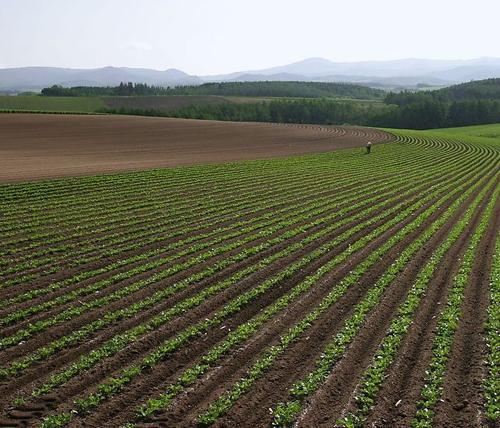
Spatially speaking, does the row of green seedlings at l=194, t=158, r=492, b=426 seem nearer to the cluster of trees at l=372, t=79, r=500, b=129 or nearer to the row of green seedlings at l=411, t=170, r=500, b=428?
the row of green seedlings at l=411, t=170, r=500, b=428

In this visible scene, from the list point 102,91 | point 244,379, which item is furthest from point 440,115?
point 102,91

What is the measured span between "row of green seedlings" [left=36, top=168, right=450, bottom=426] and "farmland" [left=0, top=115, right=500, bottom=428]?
5 centimetres

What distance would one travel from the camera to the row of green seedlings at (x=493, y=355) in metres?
9.34

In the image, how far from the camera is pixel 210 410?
9258mm

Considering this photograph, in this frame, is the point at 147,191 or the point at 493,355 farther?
the point at 147,191

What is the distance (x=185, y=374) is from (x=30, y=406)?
3199 millimetres

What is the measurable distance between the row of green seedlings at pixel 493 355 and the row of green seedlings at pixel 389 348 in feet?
6.50

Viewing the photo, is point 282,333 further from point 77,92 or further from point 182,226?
point 77,92

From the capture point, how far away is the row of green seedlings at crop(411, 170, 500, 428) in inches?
365

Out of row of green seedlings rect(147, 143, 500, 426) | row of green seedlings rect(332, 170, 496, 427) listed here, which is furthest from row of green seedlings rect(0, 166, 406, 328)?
row of green seedlings rect(332, 170, 496, 427)

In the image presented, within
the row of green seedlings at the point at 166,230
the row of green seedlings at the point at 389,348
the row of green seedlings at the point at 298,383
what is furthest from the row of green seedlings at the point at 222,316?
the row of green seedlings at the point at 166,230

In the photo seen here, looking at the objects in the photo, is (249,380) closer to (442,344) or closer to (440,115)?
(442,344)

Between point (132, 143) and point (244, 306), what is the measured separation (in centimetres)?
4601

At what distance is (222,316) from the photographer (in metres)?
13.2
